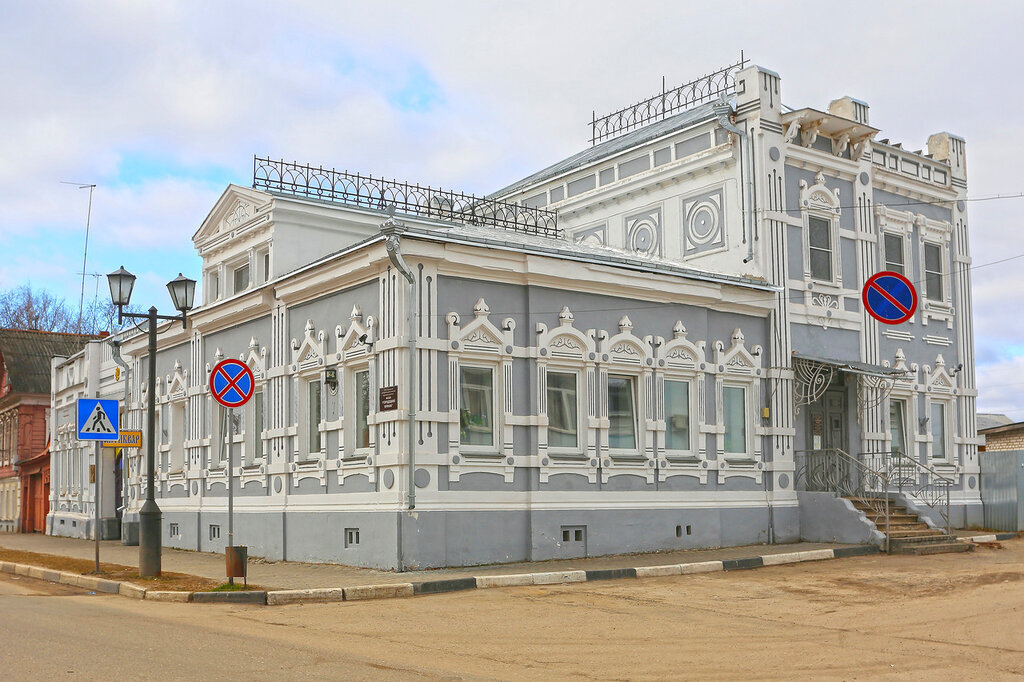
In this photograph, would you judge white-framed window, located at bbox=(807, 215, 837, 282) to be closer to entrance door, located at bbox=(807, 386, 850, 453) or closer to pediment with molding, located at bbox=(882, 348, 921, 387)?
entrance door, located at bbox=(807, 386, 850, 453)

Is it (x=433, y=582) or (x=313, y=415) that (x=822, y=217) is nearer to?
(x=313, y=415)

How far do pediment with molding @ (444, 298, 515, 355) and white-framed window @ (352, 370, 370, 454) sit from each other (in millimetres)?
1802

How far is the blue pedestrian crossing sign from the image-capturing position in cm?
1695

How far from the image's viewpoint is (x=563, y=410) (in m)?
18.8

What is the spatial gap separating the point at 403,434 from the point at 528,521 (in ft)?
9.16

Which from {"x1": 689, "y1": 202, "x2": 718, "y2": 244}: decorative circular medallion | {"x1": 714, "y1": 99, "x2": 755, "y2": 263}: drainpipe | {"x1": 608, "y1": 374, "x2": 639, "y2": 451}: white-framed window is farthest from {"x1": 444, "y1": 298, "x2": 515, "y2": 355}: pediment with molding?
{"x1": 689, "y1": 202, "x2": 718, "y2": 244}: decorative circular medallion

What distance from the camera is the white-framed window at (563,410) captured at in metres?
18.6

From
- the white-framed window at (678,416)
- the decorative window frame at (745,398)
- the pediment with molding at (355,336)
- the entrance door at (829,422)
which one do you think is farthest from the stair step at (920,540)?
the pediment with molding at (355,336)

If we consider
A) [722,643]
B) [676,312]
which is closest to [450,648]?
[722,643]

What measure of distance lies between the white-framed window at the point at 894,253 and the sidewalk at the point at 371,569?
7694 mm

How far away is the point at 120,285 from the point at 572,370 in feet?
25.7

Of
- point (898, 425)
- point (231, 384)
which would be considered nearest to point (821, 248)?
point (898, 425)

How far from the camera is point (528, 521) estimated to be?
58.4 feet

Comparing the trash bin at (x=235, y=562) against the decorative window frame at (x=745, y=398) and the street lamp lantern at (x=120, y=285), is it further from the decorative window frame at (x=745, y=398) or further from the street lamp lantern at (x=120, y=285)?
the decorative window frame at (x=745, y=398)
